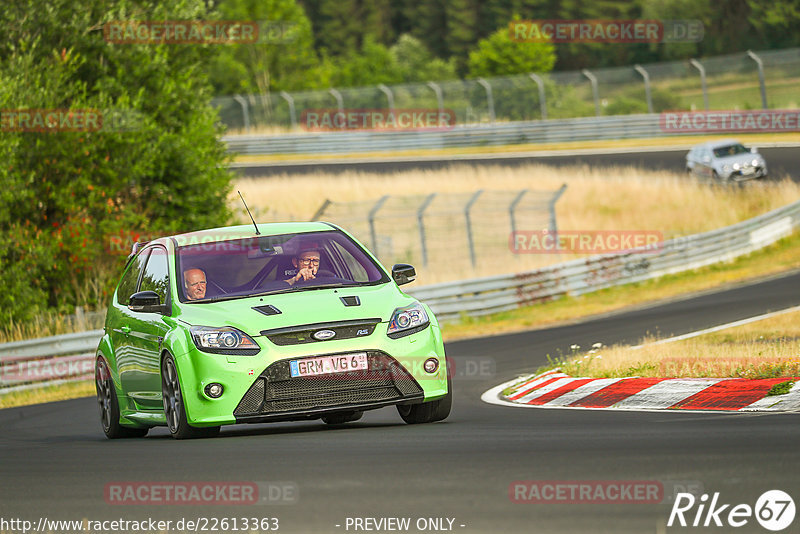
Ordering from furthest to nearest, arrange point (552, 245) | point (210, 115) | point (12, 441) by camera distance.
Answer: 1. point (552, 245)
2. point (210, 115)
3. point (12, 441)

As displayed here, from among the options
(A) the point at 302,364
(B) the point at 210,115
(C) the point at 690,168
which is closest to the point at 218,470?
(A) the point at 302,364

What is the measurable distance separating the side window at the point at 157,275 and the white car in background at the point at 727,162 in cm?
2900

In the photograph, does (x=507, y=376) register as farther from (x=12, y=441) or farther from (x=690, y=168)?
(x=690, y=168)

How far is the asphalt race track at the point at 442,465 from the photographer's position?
558 cm

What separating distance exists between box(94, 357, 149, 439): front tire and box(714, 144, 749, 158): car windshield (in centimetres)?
2943

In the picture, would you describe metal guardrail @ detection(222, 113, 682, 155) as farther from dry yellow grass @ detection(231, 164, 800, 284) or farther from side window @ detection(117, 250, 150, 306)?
side window @ detection(117, 250, 150, 306)

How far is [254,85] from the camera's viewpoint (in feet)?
263

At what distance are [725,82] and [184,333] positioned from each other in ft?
139

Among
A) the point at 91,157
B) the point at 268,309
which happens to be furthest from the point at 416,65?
the point at 268,309

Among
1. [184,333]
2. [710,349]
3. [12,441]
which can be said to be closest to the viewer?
[184,333]

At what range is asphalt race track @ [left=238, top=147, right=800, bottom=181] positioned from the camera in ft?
134

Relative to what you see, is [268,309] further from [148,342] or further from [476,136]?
[476,136]

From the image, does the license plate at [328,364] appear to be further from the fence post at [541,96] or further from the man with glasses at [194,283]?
the fence post at [541,96]

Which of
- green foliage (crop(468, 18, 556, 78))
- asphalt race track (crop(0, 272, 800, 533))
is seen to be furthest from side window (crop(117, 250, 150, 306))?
green foliage (crop(468, 18, 556, 78))
